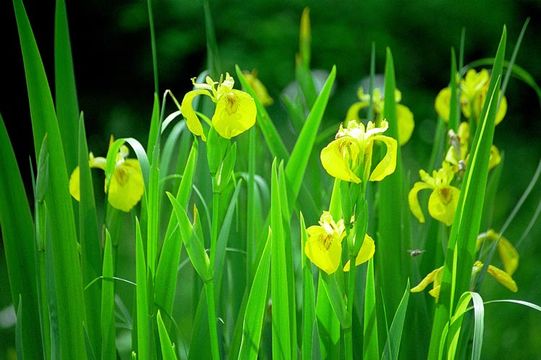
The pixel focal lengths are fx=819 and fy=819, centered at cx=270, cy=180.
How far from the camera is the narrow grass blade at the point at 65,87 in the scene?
1046 millimetres

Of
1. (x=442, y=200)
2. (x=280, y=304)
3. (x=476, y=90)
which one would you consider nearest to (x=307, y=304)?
(x=280, y=304)

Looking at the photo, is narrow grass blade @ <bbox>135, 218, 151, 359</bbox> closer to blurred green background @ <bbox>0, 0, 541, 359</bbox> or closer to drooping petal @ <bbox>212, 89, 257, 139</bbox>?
drooping petal @ <bbox>212, 89, 257, 139</bbox>

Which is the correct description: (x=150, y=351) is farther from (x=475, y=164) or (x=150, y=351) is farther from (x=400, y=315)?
(x=475, y=164)

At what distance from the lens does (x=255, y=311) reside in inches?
33.4

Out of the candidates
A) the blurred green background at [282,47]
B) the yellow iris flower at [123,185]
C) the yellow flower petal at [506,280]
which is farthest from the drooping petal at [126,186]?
the blurred green background at [282,47]

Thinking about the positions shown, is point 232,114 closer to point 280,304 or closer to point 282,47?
point 280,304

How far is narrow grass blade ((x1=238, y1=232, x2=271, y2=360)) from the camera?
84cm

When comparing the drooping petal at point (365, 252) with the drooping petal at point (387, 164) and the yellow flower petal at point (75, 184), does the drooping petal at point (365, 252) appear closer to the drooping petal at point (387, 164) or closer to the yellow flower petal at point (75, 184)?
the drooping petal at point (387, 164)

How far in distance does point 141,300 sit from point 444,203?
393mm

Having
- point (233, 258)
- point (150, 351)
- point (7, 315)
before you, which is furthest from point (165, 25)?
point (150, 351)

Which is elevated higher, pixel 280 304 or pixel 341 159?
pixel 341 159

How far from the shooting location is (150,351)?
2.85ft

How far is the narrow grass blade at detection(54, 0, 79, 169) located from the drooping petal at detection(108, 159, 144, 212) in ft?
0.27

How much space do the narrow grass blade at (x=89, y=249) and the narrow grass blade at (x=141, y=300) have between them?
115 mm
